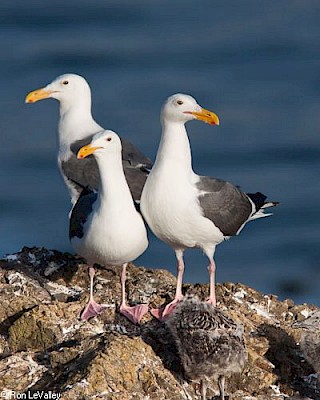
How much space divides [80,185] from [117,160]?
6.28 feet

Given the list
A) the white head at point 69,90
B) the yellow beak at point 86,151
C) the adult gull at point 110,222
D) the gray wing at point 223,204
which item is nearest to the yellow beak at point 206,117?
the gray wing at point 223,204

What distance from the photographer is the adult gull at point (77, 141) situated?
993 centimetres

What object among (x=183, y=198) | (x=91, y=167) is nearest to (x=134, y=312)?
(x=183, y=198)

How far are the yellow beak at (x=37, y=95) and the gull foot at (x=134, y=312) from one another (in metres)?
3.35

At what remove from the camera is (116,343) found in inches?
253

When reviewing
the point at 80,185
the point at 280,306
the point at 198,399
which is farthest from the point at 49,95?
the point at 198,399

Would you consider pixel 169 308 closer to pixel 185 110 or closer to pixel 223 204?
pixel 223 204

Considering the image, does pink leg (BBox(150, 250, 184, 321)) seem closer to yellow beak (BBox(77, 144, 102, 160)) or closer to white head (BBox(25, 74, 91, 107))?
yellow beak (BBox(77, 144, 102, 160))

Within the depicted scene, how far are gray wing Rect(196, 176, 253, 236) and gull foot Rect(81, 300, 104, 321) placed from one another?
137 centimetres

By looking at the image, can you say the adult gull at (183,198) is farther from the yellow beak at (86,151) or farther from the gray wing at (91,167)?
the gray wing at (91,167)

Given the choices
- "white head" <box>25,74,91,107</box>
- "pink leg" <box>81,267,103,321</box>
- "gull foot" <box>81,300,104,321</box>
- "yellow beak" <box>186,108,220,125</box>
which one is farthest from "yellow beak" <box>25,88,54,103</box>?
"gull foot" <box>81,300,104,321</box>

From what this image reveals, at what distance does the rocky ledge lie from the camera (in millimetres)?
6301

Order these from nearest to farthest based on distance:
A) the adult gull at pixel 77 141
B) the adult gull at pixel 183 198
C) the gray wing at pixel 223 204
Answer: the adult gull at pixel 183 198, the gray wing at pixel 223 204, the adult gull at pixel 77 141

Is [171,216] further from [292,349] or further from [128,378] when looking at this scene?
[128,378]
